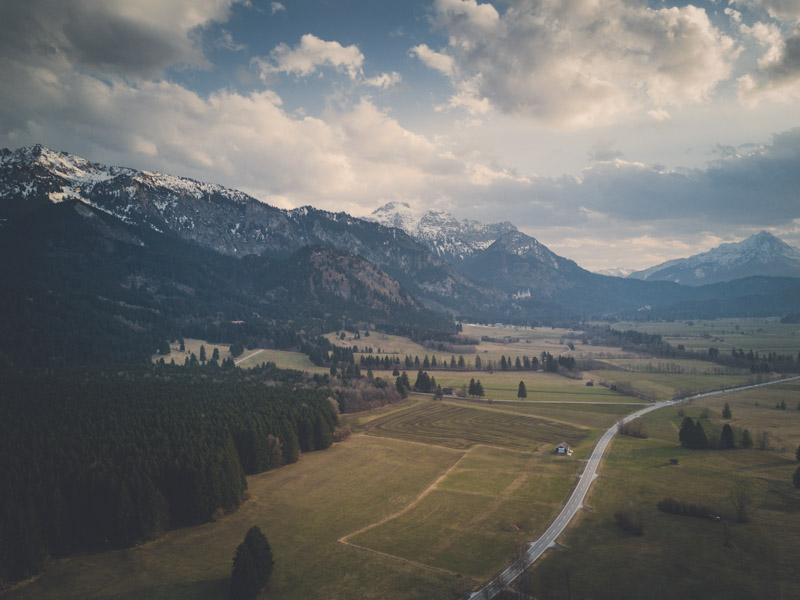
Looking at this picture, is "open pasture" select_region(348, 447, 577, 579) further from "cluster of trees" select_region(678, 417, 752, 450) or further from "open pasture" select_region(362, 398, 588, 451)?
"cluster of trees" select_region(678, 417, 752, 450)

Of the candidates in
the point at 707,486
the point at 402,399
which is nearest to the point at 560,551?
the point at 707,486

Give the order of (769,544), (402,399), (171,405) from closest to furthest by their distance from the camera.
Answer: (769,544) < (171,405) < (402,399)

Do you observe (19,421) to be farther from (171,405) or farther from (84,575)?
(84,575)

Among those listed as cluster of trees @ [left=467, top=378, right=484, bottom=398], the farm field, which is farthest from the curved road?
cluster of trees @ [left=467, top=378, right=484, bottom=398]

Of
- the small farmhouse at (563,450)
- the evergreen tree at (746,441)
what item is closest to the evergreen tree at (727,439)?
the evergreen tree at (746,441)

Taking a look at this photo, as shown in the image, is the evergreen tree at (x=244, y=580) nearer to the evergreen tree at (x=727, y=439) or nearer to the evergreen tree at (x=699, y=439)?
the evergreen tree at (x=699, y=439)

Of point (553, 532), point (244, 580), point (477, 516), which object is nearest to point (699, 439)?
point (553, 532)
